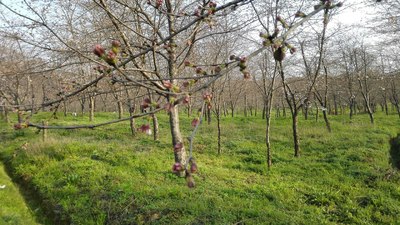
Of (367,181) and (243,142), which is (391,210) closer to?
(367,181)

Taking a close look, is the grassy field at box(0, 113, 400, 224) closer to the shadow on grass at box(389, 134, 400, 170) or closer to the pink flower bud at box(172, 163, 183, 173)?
the shadow on grass at box(389, 134, 400, 170)

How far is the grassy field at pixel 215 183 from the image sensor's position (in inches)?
236

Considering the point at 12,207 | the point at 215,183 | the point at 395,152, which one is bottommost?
the point at 12,207

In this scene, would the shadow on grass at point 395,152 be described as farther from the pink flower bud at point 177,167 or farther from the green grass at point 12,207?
the pink flower bud at point 177,167

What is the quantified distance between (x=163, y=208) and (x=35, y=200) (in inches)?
154

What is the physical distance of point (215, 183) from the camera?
7.64 meters

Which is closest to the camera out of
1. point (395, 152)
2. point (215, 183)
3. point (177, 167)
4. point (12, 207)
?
point (177, 167)

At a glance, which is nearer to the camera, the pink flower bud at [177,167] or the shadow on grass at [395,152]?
the pink flower bud at [177,167]

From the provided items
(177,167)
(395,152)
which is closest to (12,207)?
(177,167)

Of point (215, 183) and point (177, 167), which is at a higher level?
point (177, 167)

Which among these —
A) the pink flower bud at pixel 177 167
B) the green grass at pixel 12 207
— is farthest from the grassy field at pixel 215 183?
the pink flower bud at pixel 177 167

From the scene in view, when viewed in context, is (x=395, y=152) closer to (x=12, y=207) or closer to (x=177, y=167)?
(x=12, y=207)

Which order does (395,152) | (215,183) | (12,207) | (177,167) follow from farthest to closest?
(395,152)
(215,183)
(12,207)
(177,167)

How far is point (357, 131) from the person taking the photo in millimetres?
15453
